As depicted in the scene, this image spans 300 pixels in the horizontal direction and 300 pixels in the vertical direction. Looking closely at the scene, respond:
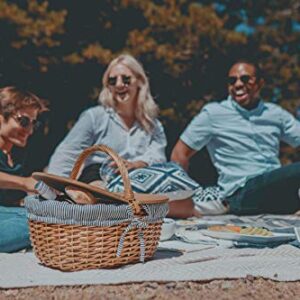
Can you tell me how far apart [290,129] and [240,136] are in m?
0.33

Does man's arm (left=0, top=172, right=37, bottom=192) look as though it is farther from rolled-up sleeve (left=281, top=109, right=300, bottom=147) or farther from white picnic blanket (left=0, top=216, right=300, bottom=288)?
rolled-up sleeve (left=281, top=109, right=300, bottom=147)

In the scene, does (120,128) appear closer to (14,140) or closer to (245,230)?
(14,140)

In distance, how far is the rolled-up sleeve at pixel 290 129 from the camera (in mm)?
3760

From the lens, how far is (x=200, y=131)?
374 centimetres

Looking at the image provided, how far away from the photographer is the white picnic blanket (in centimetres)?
184

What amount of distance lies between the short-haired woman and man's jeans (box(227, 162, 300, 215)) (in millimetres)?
1264

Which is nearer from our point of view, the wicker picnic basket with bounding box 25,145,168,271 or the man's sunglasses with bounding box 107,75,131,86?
the wicker picnic basket with bounding box 25,145,168,271

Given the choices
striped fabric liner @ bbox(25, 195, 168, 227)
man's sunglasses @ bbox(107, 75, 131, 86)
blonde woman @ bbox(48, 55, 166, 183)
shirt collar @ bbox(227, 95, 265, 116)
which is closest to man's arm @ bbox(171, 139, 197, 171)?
blonde woman @ bbox(48, 55, 166, 183)

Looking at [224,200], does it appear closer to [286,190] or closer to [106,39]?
[286,190]

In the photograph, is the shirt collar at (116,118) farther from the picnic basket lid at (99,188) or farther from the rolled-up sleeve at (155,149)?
the picnic basket lid at (99,188)

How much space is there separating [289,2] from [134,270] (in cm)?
523

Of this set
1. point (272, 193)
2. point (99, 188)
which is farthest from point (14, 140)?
point (272, 193)

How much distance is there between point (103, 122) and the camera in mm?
3486

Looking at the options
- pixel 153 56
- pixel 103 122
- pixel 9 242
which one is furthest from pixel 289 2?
pixel 9 242
